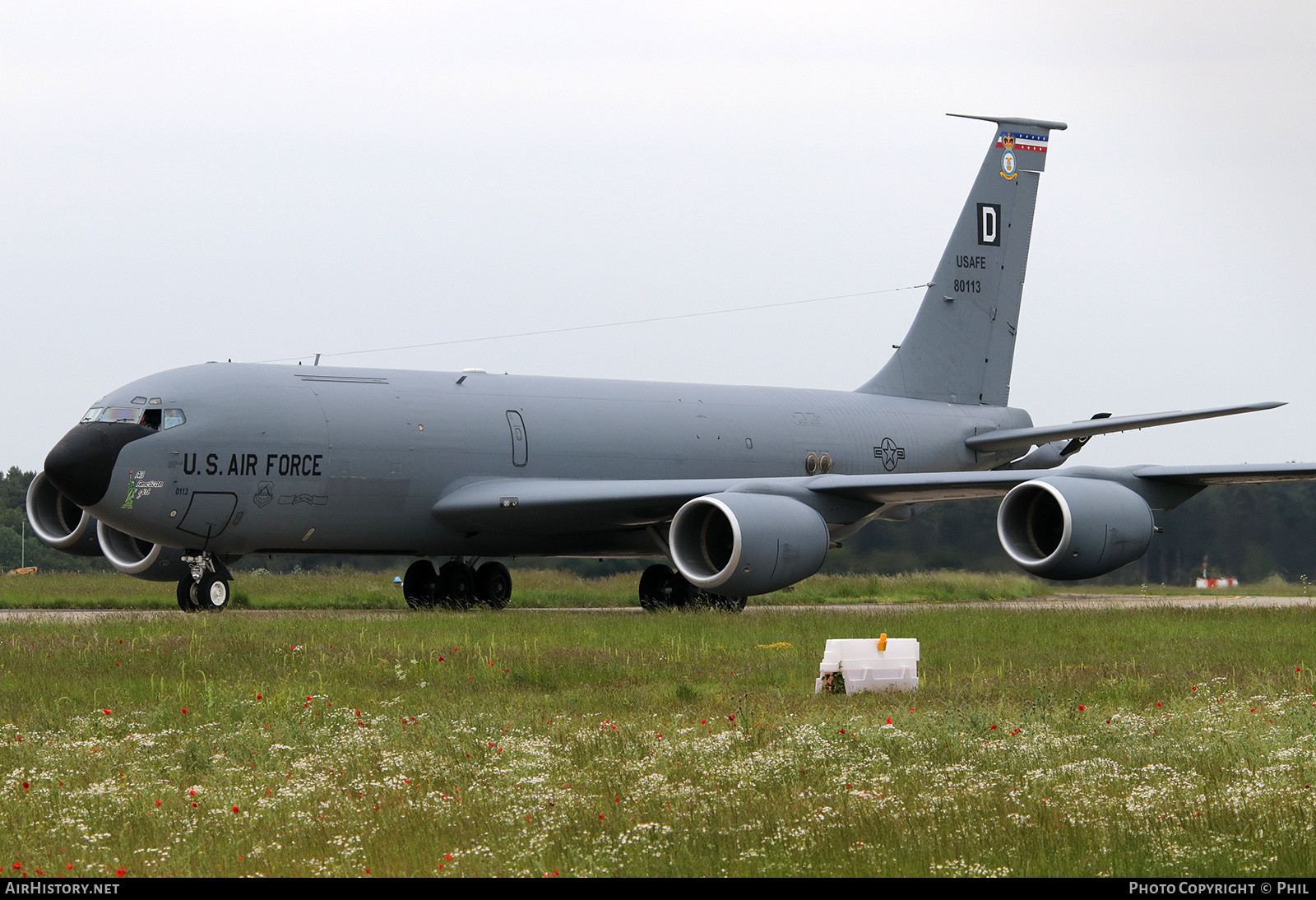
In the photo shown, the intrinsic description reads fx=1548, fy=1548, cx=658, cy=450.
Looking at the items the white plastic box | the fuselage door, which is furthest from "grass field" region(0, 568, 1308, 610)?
the white plastic box

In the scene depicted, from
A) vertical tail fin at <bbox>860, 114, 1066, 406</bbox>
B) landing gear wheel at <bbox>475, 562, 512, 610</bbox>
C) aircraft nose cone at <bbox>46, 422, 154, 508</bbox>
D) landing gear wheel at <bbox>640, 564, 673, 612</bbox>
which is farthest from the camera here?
vertical tail fin at <bbox>860, 114, 1066, 406</bbox>

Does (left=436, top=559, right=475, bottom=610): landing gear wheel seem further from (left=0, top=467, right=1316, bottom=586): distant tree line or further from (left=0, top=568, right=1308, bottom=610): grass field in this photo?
(left=0, top=467, right=1316, bottom=586): distant tree line

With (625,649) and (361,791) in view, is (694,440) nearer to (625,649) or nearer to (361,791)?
(625,649)

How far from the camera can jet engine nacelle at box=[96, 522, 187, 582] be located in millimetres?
21641

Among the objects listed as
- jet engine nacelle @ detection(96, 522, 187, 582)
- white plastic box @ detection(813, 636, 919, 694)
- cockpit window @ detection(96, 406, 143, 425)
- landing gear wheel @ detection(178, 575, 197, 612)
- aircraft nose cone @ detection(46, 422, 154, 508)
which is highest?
cockpit window @ detection(96, 406, 143, 425)

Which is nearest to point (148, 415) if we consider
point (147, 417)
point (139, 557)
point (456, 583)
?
point (147, 417)

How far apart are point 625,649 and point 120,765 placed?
20.5 ft

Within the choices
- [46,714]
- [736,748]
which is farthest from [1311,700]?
[46,714]

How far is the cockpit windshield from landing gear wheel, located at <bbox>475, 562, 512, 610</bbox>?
5.75 meters

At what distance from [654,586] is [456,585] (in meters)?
2.92

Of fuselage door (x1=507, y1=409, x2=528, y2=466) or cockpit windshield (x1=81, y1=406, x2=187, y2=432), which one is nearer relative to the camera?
cockpit windshield (x1=81, y1=406, x2=187, y2=432)

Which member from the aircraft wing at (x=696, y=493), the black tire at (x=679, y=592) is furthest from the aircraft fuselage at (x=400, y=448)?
the black tire at (x=679, y=592)

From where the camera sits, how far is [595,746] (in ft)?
27.0
